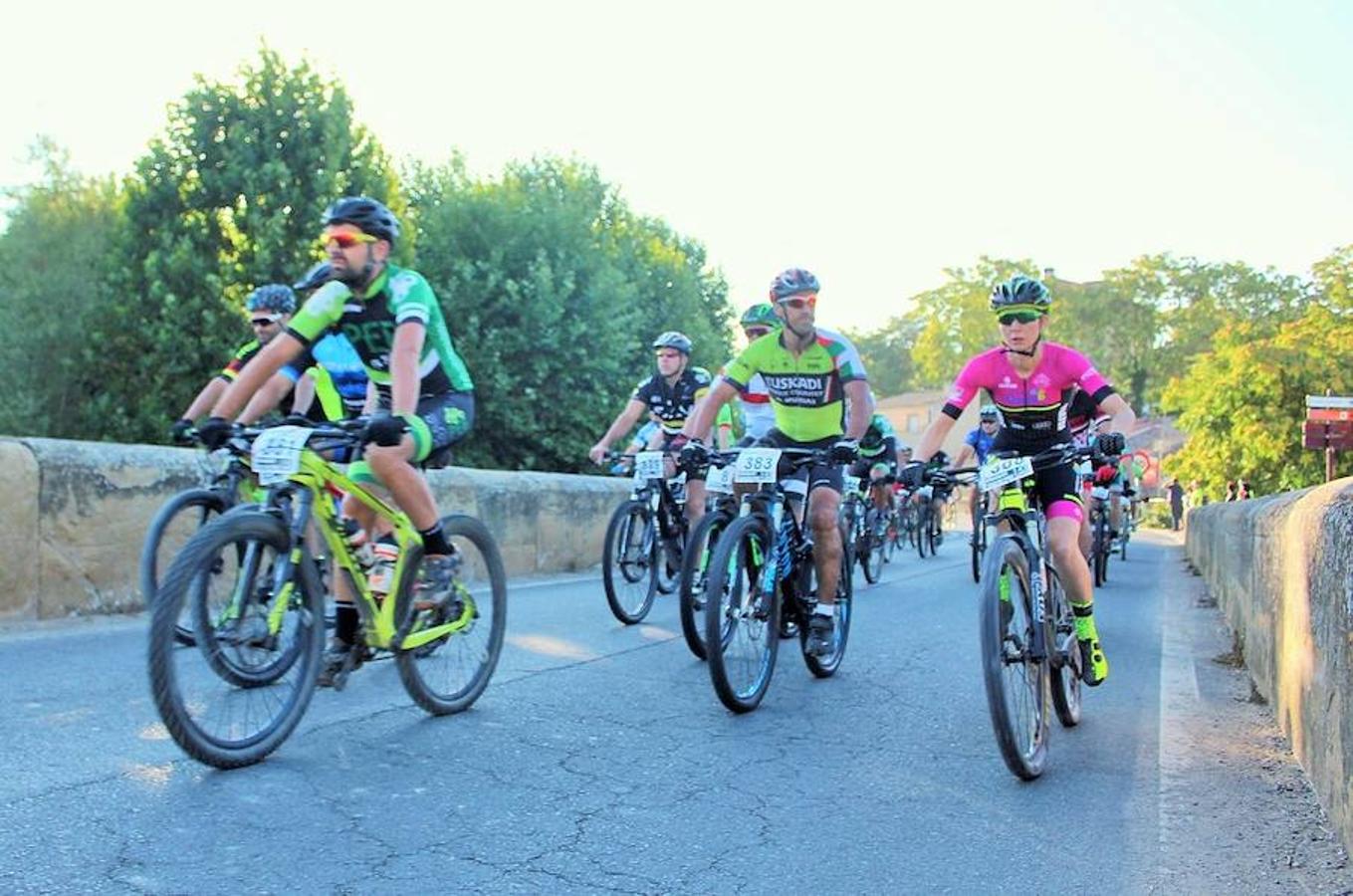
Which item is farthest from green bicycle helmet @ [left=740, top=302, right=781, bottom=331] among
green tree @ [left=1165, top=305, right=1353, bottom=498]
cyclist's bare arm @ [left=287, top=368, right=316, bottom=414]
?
green tree @ [left=1165, top=305, right=1353, bottom=498]

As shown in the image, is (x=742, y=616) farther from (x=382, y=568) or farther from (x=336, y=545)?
(x=336, y=545)

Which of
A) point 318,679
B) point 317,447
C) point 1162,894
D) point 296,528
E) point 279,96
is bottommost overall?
point 1162,894

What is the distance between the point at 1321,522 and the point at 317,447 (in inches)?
133

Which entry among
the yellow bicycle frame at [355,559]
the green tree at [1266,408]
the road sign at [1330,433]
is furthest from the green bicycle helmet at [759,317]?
the green tree at [1266,408]

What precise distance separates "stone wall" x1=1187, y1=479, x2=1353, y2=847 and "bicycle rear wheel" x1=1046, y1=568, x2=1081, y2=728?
32.0 inches

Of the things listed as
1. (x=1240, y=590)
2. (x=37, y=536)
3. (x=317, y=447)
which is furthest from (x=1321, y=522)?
(x=37, y=536)

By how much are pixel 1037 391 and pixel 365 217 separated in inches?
116

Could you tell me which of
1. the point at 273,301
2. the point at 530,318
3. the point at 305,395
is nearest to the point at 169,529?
the point at 305,395

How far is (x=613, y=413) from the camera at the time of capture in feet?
94.1

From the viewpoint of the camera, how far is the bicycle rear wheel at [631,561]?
8.23m

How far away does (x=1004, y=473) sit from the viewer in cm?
493

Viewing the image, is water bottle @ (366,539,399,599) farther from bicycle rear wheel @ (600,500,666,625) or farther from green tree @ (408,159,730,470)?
green tree @ (408,159,730,470)

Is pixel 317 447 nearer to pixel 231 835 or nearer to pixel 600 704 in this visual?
pixel 231 835

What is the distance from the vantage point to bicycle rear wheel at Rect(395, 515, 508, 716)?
15.4ft
